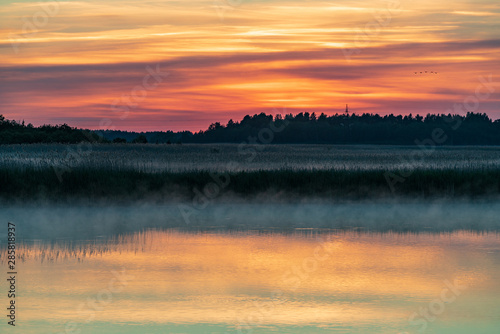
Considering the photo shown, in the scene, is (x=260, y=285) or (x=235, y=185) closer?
(x=260, y=285)

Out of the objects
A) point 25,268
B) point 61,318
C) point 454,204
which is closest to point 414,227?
point 454,204

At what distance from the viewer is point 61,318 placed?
7406 mm

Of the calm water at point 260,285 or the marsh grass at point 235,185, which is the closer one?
the calm water at point 260,285

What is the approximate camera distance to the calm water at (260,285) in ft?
23.9

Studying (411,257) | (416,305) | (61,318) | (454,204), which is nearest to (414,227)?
(411,257)

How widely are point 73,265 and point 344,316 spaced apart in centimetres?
446

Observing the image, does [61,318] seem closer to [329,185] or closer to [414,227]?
[414,227]

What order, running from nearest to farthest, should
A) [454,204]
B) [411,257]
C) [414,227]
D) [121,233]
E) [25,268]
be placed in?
[25,268] → [411,257] → [121,233] → [414,227] → [454,204]

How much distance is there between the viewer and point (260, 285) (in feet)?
29.6

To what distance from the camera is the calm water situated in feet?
23.9

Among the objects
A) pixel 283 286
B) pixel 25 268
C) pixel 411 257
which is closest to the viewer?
pixel 283 286

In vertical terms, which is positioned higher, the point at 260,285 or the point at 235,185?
the point at 235,185

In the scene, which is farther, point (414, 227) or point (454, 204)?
point (454, 204)

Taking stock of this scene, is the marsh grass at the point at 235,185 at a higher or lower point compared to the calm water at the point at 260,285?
higher
